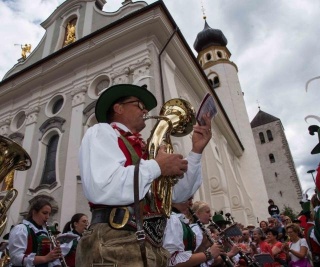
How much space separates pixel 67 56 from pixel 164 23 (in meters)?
5.08

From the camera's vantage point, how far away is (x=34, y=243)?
166 inches

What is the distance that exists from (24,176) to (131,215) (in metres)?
12.6

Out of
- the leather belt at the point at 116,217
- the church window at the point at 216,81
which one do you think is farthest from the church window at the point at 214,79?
the leather belt at the point at 116,217

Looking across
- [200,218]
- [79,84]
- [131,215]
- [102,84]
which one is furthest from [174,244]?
[79,84]

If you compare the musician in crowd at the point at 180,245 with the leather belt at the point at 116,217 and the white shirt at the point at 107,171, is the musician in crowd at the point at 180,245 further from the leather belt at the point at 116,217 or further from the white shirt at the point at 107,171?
the white shirt at the point at 107,171

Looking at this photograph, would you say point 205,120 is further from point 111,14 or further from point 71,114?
point 111,14

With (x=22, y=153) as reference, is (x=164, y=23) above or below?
above

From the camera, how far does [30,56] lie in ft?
58.2

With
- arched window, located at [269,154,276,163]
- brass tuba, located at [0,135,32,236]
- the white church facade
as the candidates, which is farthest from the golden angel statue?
arched window, located at [269,154,276,163]

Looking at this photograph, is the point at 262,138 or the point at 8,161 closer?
the point at 8,161

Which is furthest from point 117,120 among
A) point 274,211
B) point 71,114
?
point 71,114

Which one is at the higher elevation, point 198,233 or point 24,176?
point 24,176

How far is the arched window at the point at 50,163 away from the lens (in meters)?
12.5

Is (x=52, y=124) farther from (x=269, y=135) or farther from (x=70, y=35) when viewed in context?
(x=269, y=135)
